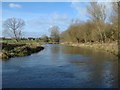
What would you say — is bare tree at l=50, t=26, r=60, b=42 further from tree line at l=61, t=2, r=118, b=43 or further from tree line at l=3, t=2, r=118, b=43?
tree line at l=61, t=2, r=118, b=43

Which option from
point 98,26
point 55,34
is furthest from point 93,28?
point 55,34

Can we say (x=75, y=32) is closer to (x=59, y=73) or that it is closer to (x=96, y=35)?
(x=96, y=35)

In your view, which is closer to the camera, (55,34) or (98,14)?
(98,14)

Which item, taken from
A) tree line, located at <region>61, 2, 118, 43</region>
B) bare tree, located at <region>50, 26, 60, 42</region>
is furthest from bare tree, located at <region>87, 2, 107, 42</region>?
bare tree, located at <region>50, 26, 60, 42</region>

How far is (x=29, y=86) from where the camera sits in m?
12.9

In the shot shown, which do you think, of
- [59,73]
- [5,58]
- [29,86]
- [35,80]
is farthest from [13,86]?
[5,58]

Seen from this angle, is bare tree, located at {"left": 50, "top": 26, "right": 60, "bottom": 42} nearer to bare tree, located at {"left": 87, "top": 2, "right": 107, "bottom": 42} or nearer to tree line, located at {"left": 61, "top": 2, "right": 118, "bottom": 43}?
tree line, located at {"left": 61, "top": 2, "right": 118, "bottom": 43}

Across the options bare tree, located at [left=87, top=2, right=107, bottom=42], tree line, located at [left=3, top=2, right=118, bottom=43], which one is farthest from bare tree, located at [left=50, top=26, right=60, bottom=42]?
bare tree, located at [left=87, top=2, right=107, bottom=42]

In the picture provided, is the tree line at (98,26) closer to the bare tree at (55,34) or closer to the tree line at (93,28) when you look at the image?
the tree line at (93,28)

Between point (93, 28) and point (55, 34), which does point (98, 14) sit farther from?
point (55, 34)

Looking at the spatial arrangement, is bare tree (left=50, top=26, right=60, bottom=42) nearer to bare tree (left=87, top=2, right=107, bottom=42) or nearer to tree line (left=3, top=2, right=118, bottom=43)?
tree line (left=3, top=2, right=118, bottom=43)

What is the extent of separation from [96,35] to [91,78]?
4444 centimetres

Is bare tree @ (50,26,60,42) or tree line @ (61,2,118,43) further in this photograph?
bare tree @ (50,26,60,42)

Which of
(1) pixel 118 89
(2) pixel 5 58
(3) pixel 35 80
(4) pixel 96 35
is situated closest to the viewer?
(1) pixel 118 89
